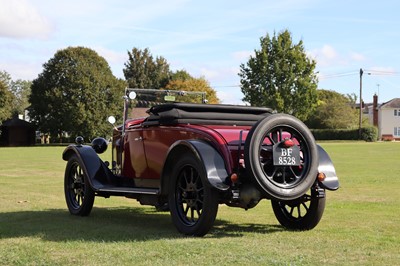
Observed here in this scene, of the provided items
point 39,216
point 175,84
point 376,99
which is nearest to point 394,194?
point 39,216

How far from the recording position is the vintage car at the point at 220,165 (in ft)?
21.8

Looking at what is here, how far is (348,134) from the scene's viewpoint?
238 feet

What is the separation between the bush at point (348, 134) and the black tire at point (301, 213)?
6452 cm

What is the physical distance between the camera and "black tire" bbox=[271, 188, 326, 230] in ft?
24.7

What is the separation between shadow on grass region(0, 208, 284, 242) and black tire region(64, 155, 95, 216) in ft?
0.45

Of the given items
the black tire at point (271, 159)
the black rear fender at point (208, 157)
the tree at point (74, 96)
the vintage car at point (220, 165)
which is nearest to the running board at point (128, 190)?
the vintage car at point (220, 165)

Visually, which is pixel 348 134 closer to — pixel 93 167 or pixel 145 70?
pixel 145 70

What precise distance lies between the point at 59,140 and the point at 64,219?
65088mm

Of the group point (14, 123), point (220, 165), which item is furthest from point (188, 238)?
point (14, 123)

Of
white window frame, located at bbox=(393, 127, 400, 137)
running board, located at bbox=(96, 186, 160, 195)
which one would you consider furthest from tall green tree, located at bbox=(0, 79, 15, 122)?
white window frame, located at bbox=(393, 127, 400, 137)

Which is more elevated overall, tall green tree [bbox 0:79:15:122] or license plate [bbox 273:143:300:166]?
tall green tree [bbox 0:79:15:122]

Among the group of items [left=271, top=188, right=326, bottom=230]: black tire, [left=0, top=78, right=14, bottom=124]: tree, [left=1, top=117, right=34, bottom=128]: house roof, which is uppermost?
[left=0, top=78, right=14, bottom=124]: tree

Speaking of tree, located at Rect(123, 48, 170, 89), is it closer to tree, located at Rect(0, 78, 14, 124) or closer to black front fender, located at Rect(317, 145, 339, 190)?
tree, located at Rect(0, 78, 14, 124)

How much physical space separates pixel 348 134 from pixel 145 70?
154ft
